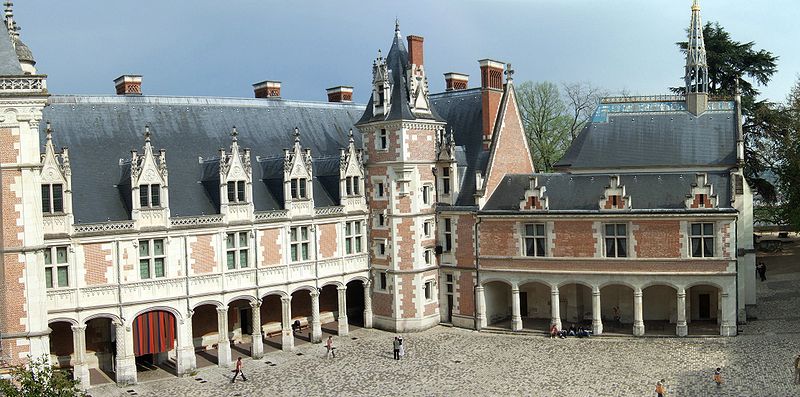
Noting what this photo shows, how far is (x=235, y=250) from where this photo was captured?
3206 cm

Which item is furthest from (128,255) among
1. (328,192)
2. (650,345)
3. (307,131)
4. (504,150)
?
(650,345)

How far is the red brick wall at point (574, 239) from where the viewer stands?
113ft

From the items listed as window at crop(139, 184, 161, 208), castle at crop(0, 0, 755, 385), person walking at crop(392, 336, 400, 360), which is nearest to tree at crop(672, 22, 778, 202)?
castle at crop(0, 0, 755, 385)

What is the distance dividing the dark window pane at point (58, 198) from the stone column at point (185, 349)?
6391mm

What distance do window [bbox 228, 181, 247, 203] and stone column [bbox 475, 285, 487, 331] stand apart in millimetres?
11955

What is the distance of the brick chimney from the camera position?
126ft

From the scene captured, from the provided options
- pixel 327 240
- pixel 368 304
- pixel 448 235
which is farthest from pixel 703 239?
pixel 327 240

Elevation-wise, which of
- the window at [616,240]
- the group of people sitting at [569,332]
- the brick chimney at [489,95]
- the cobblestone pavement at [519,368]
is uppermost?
the brick chimney at [489,95]

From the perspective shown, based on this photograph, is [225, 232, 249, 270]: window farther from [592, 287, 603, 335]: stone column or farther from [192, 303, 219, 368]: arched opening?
[592, 287, 603, 335]: stone column

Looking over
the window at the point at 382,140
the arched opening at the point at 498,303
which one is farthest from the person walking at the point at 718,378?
the window at the point at 382,140

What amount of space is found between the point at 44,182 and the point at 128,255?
4.07 m

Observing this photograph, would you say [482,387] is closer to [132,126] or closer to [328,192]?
[328,192]

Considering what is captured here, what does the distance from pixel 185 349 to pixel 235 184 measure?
6.95m

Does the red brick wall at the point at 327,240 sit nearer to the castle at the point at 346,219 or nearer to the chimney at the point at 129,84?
the castle at the point at 346,219
